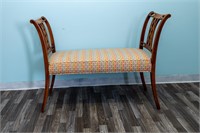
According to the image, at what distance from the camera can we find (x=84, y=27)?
2246mm

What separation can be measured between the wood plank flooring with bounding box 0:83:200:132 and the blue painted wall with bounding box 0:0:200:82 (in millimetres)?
252

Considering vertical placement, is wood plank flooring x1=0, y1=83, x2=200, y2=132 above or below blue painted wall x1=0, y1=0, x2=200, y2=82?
below

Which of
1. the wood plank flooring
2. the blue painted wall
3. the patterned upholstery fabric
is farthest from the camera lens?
the blue painted wall

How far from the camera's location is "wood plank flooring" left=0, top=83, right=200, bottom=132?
1.66 metres

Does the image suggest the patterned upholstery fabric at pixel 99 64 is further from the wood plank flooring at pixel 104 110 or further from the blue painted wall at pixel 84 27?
the blue painted wall at pixel 84 27

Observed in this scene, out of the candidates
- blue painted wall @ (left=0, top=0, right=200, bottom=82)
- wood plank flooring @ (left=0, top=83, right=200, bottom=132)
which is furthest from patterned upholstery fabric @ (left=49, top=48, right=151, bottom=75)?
blue painted wall @ (left=0, top=0, right=200, bottom=82)

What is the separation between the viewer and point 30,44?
2.25 m

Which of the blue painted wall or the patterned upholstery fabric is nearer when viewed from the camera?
the patterned upholstery fabric

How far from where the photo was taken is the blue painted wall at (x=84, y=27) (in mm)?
2186

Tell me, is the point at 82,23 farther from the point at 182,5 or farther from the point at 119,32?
the point at 182,5

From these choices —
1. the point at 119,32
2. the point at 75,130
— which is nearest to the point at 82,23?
the point at 119,32

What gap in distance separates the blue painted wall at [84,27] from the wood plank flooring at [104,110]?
252 mm

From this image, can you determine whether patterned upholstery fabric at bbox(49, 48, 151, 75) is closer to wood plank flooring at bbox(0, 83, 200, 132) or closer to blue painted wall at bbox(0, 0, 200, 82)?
wood plank flooring at bbox(0, 83, 200, 132)

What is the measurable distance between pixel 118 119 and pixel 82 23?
3.02 feet
